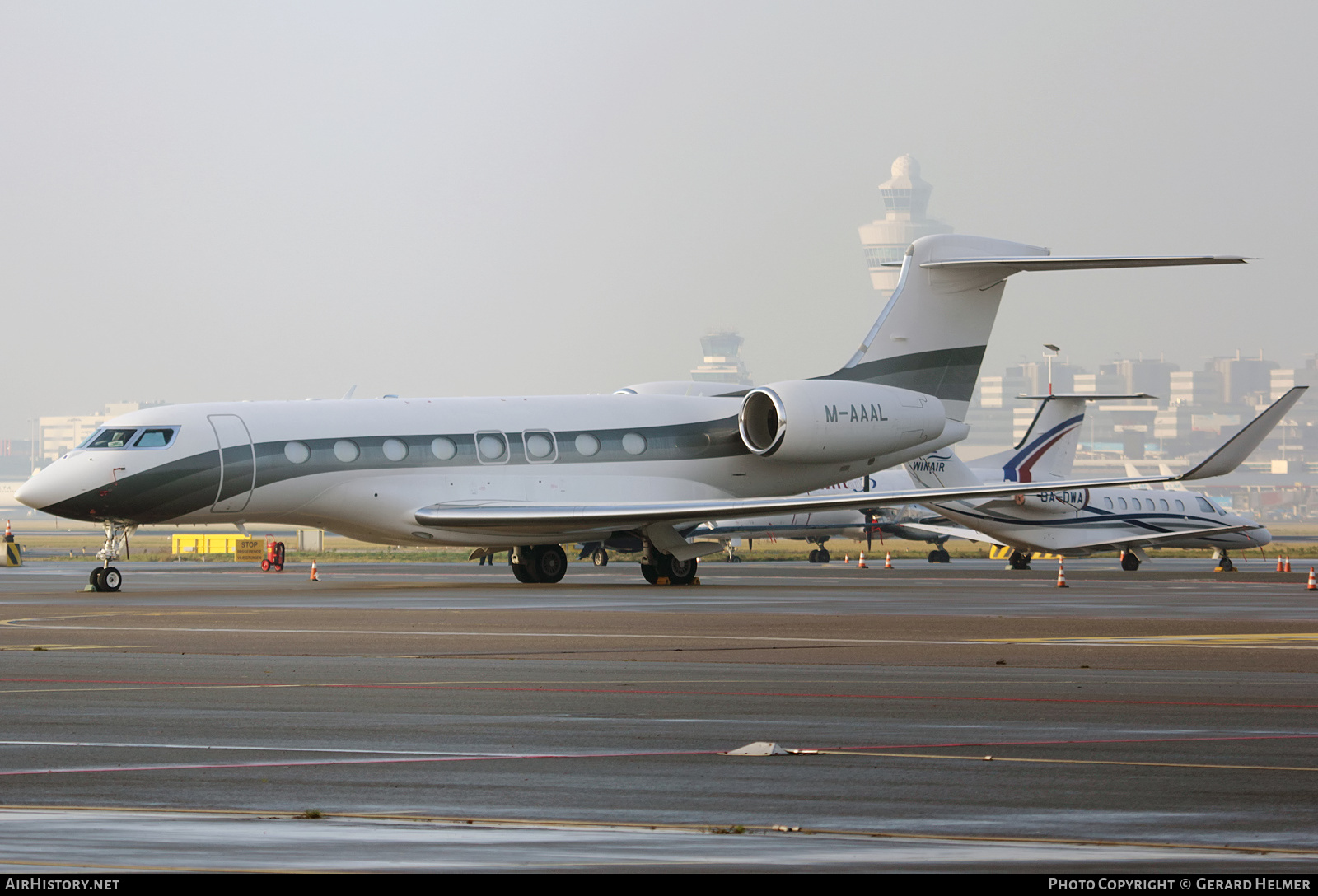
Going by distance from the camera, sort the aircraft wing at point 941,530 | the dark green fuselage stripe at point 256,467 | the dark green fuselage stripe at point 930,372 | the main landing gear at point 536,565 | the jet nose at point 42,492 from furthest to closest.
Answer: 1. the aircraft wing at point 941,530
2. the dark green fuselage stripe at point 930,372
3. the main landing gear at point 536,565
4. the dark green fuselage stripe at point 256,467
5. the jet nose at point 42,492

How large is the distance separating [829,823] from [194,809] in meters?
2.72

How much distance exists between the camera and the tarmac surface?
6.13 metres

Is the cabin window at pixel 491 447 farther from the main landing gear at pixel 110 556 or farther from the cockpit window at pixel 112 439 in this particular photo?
the main landing gear at pixel 110 556

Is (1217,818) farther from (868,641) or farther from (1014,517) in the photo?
(1014,517)

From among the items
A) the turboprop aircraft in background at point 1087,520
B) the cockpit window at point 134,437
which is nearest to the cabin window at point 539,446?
the cockpit window at point 134,437

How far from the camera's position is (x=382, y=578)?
120ft

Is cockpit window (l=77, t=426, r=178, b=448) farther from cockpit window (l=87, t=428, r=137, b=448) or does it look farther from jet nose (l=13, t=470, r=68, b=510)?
jet nose (l=13, t=470, r=68, b=510)

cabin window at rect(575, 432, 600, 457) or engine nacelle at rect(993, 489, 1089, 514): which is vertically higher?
cabin window at rect(575, 432, 600, 457)

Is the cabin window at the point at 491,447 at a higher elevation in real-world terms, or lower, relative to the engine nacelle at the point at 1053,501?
higher

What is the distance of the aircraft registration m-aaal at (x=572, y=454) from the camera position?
91.3ft

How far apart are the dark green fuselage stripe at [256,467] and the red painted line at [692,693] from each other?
14759mm

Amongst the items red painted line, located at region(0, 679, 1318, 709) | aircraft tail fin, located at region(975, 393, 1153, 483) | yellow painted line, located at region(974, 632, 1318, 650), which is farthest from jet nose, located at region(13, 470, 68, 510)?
aircraft tail fin, located at region(975, 393, 1153, 483)

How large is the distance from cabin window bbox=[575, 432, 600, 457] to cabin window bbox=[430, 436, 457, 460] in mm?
2544
